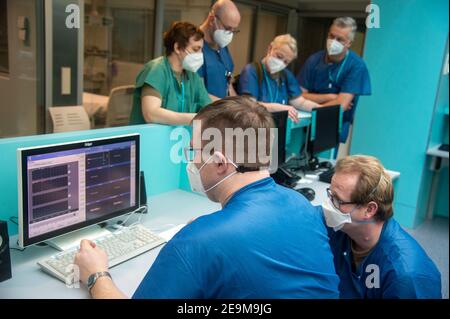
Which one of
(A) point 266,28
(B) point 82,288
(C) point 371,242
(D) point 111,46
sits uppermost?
(A) point 266,28

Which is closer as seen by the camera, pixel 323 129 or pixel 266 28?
pixel 323 129

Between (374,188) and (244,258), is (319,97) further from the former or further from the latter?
(244,258)

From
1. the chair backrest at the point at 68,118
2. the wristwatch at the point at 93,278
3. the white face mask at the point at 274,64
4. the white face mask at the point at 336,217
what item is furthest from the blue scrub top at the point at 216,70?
the wristwatch at the point at 93,278

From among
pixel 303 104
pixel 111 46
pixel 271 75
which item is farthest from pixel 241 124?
pixel 111 46

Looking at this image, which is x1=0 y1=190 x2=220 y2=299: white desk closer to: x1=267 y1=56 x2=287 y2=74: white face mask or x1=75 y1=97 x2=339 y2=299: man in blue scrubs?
x1=75 y1=97 x2=339 y2=299: man in blue scrubs

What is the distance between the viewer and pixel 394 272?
1259 mm

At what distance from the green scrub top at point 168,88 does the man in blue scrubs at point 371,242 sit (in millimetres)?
972

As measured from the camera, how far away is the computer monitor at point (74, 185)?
128 cm

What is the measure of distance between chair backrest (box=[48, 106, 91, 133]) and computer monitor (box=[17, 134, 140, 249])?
4.79 feet

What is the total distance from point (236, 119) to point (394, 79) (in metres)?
3.06

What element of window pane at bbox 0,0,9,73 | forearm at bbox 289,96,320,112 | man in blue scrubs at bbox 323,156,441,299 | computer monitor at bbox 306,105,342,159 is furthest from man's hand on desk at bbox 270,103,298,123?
window pane at bbox 0,0,9,73

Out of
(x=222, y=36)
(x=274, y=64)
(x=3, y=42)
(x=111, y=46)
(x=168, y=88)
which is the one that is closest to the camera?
(x=168, y=88)

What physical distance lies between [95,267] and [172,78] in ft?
3.92

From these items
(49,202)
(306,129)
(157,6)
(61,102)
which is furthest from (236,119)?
(157,6)
